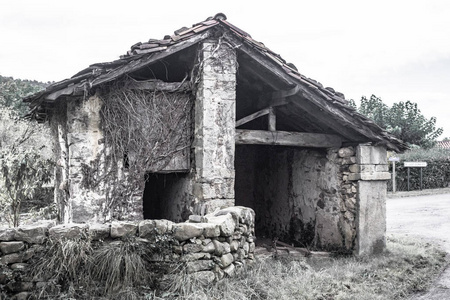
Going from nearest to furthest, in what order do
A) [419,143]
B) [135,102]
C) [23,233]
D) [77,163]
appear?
[23,233] < [77,163] < [135,102] < [419,143]

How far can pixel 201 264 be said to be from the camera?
13.8 feet

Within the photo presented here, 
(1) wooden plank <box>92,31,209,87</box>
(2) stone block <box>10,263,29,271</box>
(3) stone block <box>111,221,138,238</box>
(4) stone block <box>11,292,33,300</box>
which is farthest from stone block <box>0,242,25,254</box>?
(1) wooden plank <box>92,31,209,87</box>

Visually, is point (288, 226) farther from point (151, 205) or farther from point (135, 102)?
point (135, 102)

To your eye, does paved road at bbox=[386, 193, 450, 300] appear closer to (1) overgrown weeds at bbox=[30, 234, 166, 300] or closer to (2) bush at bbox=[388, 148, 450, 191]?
(2) bush at bbox=[388, 148, 450, 191]

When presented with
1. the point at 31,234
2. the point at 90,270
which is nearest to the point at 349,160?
the point at 90,270

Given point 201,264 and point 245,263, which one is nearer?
point 201,264

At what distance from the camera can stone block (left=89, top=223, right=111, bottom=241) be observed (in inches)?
148

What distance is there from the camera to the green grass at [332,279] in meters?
4.14

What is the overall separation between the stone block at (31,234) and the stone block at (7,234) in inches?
1.3

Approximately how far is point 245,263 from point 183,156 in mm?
2168

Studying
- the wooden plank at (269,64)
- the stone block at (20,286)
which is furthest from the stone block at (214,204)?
the stone block at (20,286)

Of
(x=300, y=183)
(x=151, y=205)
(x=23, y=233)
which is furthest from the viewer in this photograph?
(x=151, y=205)

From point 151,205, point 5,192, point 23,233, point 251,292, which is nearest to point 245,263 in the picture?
point 251,292

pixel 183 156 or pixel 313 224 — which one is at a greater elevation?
pixel 183 156
